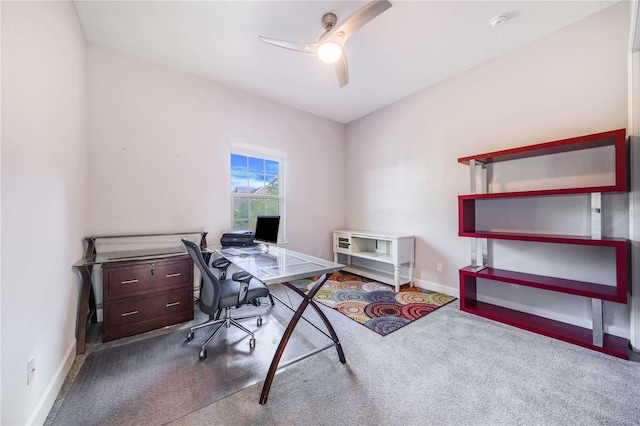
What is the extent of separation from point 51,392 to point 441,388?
2506 millimetres

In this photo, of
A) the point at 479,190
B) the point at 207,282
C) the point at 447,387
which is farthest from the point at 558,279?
the point at 207,282

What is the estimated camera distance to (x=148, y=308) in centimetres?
230

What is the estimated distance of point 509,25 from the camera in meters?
2.29

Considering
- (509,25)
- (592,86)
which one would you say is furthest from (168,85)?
(592,86)

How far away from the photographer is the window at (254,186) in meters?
3.53

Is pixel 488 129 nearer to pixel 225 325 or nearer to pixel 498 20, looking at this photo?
pixel 498 20

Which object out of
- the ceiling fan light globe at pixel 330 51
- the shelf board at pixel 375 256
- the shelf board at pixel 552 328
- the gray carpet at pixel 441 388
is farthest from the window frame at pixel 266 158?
the shelf board at pixel 552 328

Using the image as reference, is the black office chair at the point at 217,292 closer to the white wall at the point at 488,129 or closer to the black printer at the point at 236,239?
the black printer at the point at 236,239

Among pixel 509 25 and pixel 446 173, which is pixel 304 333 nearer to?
pixel 446 173

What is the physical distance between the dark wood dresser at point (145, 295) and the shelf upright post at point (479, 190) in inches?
129

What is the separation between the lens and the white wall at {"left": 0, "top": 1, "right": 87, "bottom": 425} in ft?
3.65

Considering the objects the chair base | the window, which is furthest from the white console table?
the chair base

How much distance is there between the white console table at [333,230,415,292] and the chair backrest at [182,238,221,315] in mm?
2447

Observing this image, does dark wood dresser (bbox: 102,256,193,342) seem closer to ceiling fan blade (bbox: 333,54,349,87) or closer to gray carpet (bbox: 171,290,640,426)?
gray carpet (bbox: 171,290,640,426)
